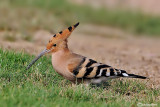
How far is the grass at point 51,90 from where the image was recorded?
12.3ft

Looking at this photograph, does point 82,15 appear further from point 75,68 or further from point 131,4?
point 75,68

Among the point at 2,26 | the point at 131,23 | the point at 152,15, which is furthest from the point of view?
the point at 152,15

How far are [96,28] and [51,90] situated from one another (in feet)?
28.9

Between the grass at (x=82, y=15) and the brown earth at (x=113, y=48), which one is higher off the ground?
the grass at (x=82, y=15)

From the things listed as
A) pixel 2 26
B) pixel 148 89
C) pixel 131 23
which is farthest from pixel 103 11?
pixel 148 89

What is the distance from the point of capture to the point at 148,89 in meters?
4.79

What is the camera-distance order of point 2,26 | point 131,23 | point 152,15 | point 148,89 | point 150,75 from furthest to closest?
1. point 152,15
2. point 131,23
3. point 2,26
4. point 150,75
5. point 148,89

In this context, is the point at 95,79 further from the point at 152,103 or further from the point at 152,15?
the point at 152,15

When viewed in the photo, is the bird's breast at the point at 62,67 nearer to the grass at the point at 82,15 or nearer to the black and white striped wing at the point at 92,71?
the black and white striped wing at the point at 92,71

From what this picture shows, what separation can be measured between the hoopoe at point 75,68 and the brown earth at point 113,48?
0.79 m

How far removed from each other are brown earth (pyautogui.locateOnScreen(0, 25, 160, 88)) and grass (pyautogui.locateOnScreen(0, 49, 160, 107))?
1.60 feet

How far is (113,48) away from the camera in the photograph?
9266 millimetres

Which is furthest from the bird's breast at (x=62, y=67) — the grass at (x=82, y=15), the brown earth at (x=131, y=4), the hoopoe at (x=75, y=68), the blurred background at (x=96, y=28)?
the brown earth at (x=131, y=4)

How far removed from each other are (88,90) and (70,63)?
453mm
